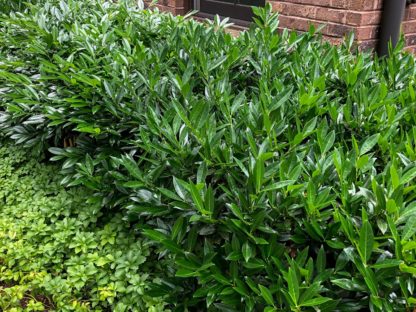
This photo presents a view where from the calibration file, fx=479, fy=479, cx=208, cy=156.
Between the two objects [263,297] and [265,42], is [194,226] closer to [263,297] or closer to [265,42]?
[263,297]

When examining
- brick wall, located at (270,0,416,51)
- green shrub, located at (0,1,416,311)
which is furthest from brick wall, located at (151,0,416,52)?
green shrub, located at (0,1,416,311)

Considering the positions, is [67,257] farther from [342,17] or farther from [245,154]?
[342,17]

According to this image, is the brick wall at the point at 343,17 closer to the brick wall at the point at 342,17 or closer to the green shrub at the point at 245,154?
the brick wall at the point at 342,17

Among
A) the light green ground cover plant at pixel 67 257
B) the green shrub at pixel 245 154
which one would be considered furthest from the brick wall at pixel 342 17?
the light green ground cover plant at pixel 67 257

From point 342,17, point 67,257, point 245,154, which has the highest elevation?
point 342,17

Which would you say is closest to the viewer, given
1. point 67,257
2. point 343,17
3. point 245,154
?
point 245,154

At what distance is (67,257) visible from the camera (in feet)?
9.40

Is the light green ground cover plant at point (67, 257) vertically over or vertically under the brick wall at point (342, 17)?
under

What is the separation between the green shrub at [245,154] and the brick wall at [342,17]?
0.90 metres

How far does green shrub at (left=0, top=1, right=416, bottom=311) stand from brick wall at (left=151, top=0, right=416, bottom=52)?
2.95ft

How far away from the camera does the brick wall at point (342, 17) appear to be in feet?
13.4

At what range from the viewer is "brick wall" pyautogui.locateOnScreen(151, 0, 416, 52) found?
409cm

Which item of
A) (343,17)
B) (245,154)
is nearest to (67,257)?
(245,154)

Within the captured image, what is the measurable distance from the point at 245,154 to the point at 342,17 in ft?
8.42
